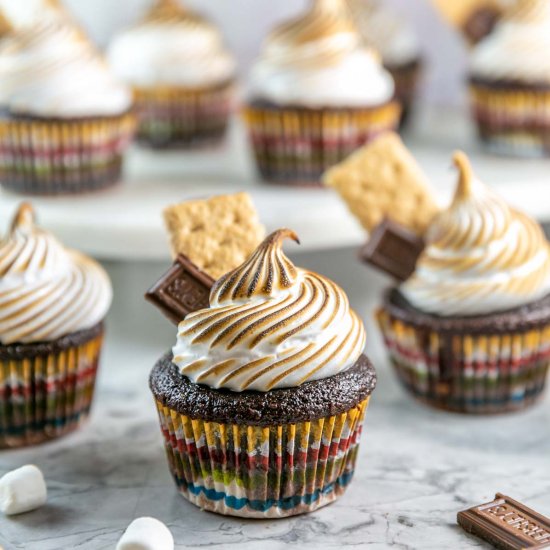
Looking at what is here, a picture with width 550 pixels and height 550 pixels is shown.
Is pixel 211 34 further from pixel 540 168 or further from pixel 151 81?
pixel 540 168

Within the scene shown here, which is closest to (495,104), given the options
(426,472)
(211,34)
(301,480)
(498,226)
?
(211,34)

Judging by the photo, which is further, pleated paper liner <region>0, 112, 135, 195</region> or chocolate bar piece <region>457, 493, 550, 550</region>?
pleated paper liner <region>0, 112, 135, 195</region>

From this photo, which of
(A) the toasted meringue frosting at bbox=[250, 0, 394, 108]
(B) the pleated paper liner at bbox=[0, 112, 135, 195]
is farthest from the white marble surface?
(A) the toasted meringue frosting at bbox=[250, 0, 394, 108]

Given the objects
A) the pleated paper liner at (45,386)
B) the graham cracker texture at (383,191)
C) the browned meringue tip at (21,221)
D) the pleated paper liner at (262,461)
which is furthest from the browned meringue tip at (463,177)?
the browned meringue tip at (21,221)

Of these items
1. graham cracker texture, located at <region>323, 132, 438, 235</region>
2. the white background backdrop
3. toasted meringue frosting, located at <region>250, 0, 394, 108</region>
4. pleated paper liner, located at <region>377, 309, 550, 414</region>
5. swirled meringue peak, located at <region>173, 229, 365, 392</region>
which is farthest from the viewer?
the white background backdrop

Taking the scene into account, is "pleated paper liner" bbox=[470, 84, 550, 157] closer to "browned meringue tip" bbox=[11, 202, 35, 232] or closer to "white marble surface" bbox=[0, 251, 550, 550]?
"white marble surface" bbox=[0, 251, 550, 550]

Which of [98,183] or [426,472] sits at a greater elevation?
[98,183]
